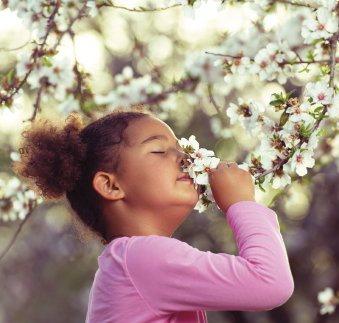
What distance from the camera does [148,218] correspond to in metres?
1.17

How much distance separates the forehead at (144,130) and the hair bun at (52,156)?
0.22 metres

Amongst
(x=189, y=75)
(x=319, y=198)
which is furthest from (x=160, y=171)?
(x=319, y=198)

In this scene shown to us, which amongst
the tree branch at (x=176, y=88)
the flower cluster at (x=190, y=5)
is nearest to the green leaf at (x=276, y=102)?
the flower cluster at (x=190, y=5)

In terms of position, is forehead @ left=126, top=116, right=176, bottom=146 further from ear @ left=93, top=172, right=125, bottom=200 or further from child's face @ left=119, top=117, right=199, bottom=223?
ear @ left=93, top=172, right=125, bottom=200

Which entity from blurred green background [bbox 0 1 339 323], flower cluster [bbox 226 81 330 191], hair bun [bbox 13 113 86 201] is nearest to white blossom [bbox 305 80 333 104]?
flower cluster [bbox 226 81 330 191]

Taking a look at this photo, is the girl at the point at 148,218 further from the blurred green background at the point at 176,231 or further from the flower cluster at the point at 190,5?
the blurred green background at the point at 176,231

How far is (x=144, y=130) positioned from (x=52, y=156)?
0.38m

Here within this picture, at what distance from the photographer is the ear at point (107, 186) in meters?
1.21

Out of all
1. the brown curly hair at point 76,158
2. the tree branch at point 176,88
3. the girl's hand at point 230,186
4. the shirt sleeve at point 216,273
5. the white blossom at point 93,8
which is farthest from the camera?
the tree branch at point 176,88

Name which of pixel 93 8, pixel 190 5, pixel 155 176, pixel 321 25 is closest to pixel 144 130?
pixel 155 176

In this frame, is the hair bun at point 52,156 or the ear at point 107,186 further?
the hair bun at point 52,156

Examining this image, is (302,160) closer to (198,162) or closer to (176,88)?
(198,162)

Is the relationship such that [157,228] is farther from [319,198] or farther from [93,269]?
[93,269]

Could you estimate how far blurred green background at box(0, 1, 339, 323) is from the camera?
5277 millimetres
